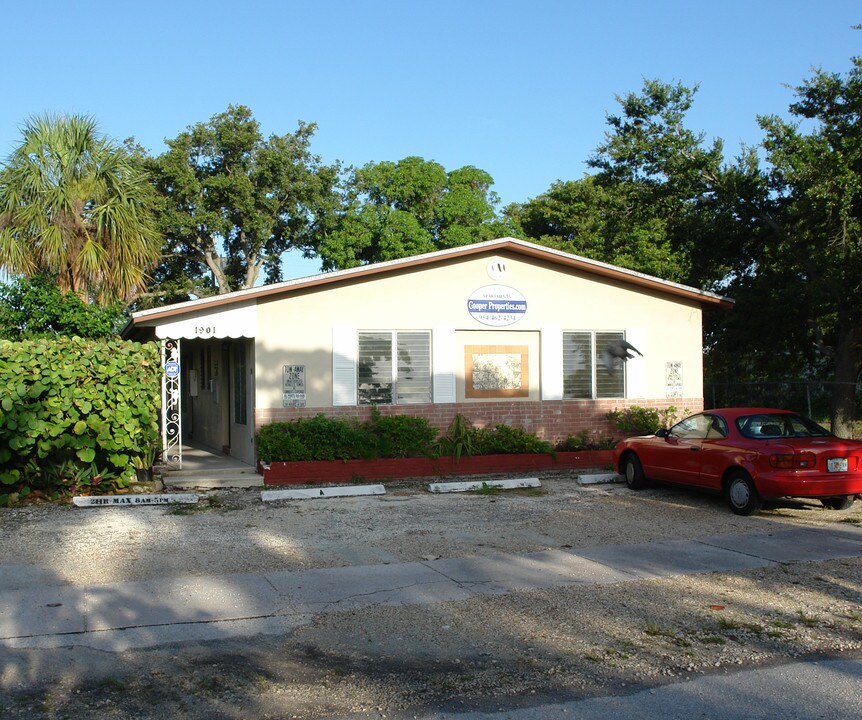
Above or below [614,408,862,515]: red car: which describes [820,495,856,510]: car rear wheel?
below

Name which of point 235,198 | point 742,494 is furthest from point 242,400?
point 235,198

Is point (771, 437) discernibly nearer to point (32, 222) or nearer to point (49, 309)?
point (49, 309)

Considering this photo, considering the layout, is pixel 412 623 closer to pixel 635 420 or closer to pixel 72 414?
pixel 72 414

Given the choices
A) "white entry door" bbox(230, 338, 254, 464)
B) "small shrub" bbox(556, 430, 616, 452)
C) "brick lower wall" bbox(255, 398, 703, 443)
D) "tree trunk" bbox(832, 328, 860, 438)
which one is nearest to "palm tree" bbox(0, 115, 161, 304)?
"white entry door" bbox(230, 338, 254, 464)

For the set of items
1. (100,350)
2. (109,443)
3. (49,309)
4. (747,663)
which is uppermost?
(49,309)

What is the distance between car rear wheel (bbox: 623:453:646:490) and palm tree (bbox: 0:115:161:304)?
11576mm

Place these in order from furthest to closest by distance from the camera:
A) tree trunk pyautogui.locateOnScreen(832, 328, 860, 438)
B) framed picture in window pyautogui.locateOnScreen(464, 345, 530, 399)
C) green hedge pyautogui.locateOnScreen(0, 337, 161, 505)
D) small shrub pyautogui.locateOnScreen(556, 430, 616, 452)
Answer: tree trunk pyautogui.locateOnScreen(832, 328, 860, 438), small shrub pyautogui.locateOnScreen(556, 430, 616, 452), framed picture in window pyautogui.locateOnScreen(464, 345, 530, 399), green hedge pyautogui.locateOnScreen(0, 337, 161, 505)

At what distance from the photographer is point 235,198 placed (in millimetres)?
36469

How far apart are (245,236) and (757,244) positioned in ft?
76.5

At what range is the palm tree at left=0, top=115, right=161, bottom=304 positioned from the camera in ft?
61.7

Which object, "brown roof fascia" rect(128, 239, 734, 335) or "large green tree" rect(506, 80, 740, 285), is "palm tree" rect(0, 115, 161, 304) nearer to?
"brown roof fascia" rect(128, 239, 734, 335)

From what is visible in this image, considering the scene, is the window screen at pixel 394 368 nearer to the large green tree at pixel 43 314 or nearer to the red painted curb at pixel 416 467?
the red painted curb at pixel 416 467

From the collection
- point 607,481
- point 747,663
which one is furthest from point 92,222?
point 747,663

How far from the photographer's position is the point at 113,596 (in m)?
7.63
